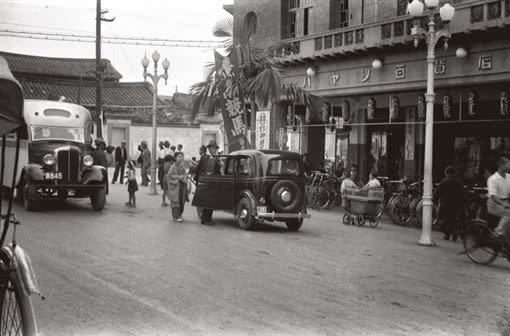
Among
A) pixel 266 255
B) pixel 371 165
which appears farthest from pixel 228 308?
pixel 371 165

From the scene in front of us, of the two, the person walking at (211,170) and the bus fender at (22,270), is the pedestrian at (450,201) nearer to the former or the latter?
the person walking at (211,170)

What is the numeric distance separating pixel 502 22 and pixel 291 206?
693cm

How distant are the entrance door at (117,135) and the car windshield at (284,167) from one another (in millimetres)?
33142

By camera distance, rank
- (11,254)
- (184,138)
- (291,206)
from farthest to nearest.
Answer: (184,138), (291,206), (11,254)

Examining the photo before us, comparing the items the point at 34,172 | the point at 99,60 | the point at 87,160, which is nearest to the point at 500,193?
the point at 87,160

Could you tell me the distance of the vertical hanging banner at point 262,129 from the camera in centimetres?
2441

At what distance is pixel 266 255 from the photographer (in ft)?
38.0

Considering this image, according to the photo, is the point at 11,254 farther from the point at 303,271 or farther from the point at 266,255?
the point at 266,255

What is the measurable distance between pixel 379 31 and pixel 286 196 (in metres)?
8.16

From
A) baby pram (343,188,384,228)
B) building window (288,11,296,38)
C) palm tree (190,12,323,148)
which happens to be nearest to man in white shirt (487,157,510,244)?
baby pram (343,188,384,228)

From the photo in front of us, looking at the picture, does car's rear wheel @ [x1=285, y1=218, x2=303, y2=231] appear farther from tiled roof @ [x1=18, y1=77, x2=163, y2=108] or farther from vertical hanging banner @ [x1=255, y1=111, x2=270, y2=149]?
tiled roof @ [x1=18, y1=77, x2=163, y2=108]

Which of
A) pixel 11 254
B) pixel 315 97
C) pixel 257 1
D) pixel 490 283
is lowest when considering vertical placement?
pixel 490 283

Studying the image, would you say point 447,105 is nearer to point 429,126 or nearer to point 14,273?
point 429,126

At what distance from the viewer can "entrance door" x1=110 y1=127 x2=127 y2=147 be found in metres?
47.3
